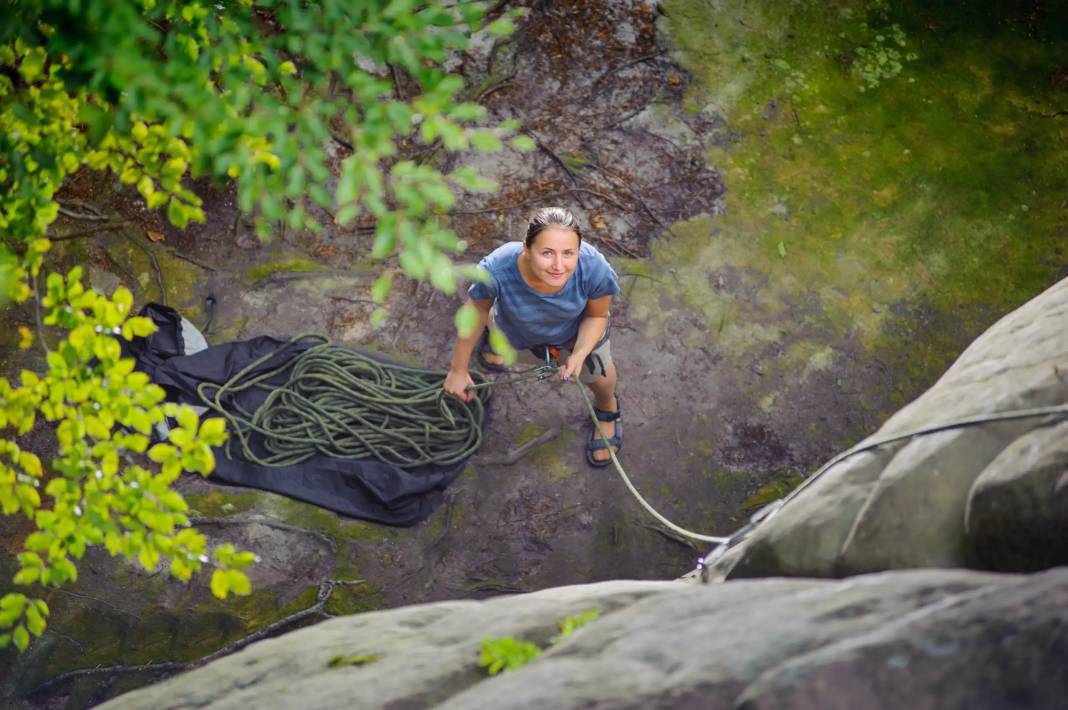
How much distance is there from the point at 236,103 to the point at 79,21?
13.7 inches

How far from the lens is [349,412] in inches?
184

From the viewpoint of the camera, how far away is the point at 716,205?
5320mm

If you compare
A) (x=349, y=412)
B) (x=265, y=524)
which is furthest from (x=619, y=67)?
(x=265, y=524)

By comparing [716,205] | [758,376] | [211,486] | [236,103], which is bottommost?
[211,486]

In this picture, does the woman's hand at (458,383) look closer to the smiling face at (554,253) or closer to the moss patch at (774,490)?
the smiling face at (554,253)

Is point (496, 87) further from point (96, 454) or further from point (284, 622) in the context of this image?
point (96, 454)

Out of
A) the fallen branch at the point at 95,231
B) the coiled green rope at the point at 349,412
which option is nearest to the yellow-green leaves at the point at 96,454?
the coiled green rope at the point at 349,412

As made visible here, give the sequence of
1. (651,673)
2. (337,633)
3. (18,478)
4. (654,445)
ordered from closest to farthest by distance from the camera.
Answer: (651,673)
(18,478)
(337,633)
(654,445)

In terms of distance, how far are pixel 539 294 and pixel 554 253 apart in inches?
15.0

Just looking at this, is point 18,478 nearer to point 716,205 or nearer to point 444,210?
point 444,210

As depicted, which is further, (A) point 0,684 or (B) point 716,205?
(B) point 716,205

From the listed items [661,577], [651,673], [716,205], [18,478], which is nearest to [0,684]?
[18,478]

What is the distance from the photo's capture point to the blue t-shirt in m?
4.00

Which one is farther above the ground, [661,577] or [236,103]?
[236,103]
